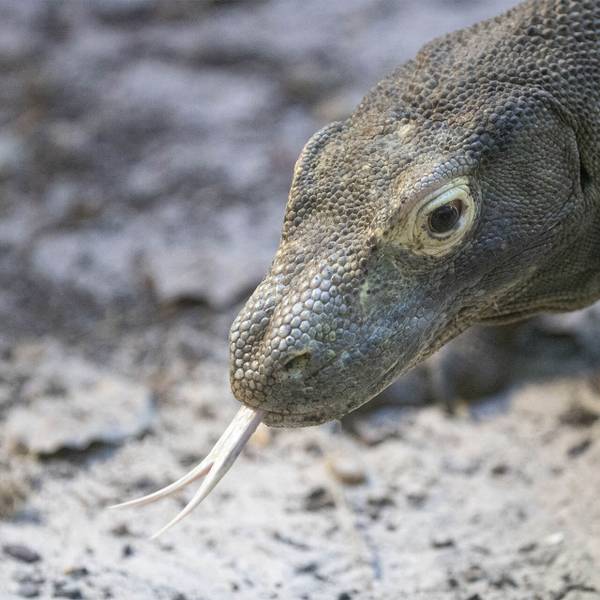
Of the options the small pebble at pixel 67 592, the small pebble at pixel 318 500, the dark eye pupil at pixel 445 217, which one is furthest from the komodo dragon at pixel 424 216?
the small pebble at pixel 318 500

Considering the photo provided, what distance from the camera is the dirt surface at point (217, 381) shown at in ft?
11.8

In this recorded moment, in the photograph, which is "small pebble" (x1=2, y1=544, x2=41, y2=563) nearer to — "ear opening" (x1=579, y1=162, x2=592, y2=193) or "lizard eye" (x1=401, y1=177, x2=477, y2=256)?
"lizard eye" (x1=401, y1=177, x2=477, y2=256)

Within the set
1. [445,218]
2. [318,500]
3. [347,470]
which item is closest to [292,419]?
[445,218]

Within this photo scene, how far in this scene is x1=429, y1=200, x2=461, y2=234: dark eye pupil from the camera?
279 centimetres

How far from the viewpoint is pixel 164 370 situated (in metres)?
5.04

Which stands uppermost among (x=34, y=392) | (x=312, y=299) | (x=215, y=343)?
(x=215, y=343)

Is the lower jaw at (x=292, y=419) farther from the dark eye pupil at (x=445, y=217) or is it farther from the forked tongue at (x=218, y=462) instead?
the dark eye pupil at (x=445, y=217)

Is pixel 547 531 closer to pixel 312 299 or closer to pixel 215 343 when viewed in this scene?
pixel 312 299

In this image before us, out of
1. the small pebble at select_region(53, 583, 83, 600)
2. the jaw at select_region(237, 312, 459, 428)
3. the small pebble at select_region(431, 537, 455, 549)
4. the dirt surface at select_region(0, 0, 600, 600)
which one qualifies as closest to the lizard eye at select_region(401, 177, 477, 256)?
the jaw at select_region(237, 312, 459, 428)

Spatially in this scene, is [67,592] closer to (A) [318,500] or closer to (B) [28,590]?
(B) [28,590]

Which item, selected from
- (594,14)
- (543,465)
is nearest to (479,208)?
(594,14)

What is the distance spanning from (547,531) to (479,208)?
148 cm

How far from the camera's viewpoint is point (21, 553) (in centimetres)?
347

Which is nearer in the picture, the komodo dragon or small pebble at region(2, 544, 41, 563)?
the komodo dragon
